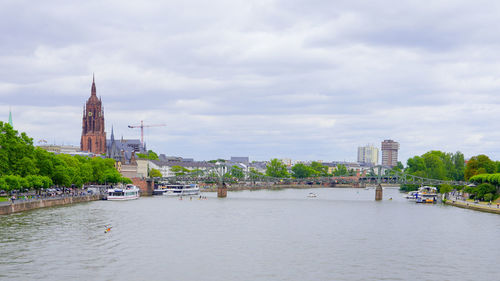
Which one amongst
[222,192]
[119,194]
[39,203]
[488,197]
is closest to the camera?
[39,203]

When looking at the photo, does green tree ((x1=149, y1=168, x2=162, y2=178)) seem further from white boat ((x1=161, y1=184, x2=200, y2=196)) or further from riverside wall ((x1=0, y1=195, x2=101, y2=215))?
riverside wall ((x1=0, y1=195, x2=101, y2=215))

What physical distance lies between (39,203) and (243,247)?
3638cm

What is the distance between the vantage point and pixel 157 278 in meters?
34.2

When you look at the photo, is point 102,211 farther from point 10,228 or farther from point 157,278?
point 157,278

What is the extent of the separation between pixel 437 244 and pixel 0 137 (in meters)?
49.9

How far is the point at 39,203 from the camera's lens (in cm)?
7250

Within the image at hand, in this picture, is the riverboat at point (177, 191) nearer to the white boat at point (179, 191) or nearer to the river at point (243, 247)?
the white boat at point (179, 191)

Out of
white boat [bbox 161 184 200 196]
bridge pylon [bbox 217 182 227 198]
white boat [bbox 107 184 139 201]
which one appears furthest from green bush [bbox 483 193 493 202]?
white boat [bbox 161 184 200 196]

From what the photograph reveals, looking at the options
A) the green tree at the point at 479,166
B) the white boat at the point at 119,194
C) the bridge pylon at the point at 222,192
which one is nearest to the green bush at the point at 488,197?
the green tree at the point at 479,166

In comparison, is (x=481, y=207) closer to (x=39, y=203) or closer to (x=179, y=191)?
(x=39, y=203)

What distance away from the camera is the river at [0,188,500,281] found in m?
36.0

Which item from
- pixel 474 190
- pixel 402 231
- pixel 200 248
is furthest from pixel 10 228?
pixel 474 190

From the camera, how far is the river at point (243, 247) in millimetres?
36031

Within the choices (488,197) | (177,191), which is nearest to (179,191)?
(177,191)
